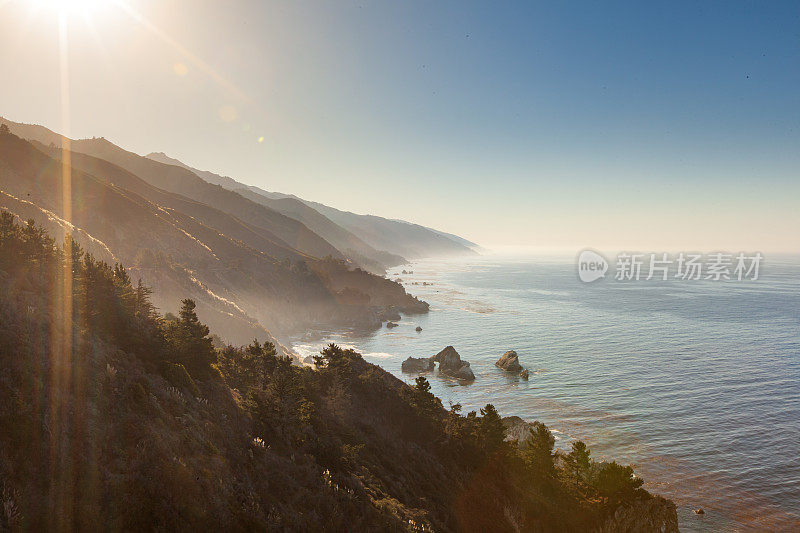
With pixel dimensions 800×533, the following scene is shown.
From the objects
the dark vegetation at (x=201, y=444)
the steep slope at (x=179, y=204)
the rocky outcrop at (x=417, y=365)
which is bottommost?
the rocky outcrop at (x=417, y=365)

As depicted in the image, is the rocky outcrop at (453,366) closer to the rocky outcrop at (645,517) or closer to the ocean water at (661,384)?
the ocean water at (661,384)

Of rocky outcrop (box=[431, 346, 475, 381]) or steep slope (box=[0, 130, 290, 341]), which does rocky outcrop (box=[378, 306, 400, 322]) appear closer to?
rocky outcrop (box=[431, 346, 475, 381])

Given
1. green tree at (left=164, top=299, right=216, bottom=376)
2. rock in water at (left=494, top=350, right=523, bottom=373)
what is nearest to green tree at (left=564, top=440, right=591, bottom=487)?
green tree at (left=164, top=299, right=216, bottom=376)

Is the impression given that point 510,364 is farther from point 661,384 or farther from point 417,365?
point 661,384

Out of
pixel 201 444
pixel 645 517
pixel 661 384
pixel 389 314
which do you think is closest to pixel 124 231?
pixel 389 314

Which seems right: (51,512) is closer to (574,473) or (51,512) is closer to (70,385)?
(70,385)

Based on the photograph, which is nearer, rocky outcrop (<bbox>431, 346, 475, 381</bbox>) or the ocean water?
the ocean water

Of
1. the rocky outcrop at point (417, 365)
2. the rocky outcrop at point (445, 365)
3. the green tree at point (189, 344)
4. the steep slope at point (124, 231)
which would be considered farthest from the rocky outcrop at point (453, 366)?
the green tree at point (189, 344)
